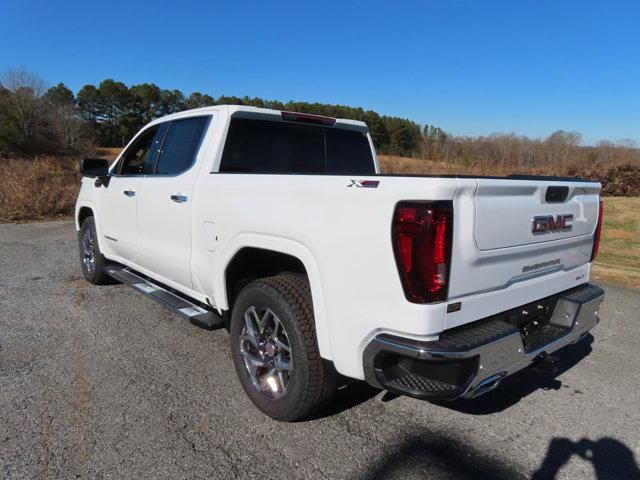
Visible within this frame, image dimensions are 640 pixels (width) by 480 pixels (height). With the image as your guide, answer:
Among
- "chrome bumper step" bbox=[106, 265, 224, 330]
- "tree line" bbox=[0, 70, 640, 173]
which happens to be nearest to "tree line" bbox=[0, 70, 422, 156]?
"tree line" bbox=[0, 70, 640, 173]

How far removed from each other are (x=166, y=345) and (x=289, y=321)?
6.33 ft

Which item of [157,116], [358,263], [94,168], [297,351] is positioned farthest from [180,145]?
[157,116]

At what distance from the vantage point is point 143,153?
4949mm

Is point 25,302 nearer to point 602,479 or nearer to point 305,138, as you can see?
point 305,138

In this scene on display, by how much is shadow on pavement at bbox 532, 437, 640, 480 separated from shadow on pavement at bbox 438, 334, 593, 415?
1.53 ft

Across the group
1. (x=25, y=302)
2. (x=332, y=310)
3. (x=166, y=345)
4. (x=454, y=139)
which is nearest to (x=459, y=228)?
(x=332, y=310)

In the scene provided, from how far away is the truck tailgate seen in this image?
2172 mm

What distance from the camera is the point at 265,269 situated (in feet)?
11.1

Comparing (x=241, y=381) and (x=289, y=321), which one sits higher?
(x=289, y=321)

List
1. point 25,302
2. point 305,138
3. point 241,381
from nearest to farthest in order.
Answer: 1. point 241,381
2. point 305,138
3. point 25,302

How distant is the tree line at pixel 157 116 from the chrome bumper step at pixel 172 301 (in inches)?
122

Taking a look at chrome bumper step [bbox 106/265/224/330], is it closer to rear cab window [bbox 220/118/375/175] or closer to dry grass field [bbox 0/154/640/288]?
rear cab window [bbox 220/118/375/175]

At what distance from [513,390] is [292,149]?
2588mm

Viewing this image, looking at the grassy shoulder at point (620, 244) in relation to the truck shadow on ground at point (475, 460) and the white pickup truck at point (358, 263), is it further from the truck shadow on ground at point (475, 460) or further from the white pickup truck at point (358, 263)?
the truck shadow on ground at point (475, 460)
